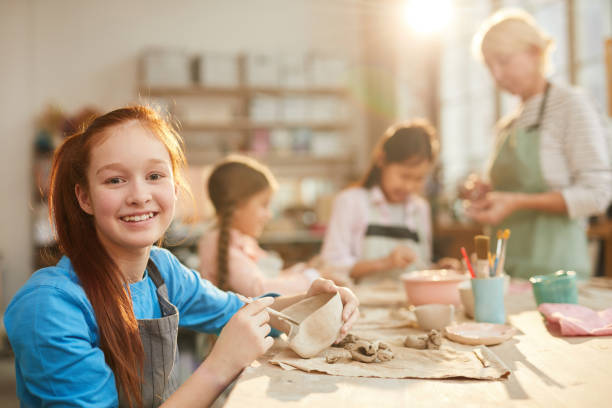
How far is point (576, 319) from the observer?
3.16 ft

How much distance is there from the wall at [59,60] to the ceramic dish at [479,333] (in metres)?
4.62

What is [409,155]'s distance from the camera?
1836mm

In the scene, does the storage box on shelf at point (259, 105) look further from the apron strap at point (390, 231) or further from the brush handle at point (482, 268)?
the brush handle at point (482, 268)

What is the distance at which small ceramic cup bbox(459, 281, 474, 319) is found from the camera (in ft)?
3.64

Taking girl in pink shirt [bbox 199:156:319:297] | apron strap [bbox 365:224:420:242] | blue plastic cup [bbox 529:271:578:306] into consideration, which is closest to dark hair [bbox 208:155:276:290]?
girl in pink shirt [bbox 199:156:319:297]

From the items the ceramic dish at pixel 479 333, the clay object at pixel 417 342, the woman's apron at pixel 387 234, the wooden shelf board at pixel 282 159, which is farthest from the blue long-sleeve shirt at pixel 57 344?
the wooden shelf board at pixel 282 159

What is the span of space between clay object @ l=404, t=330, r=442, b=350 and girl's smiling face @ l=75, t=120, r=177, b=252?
1.56 ft

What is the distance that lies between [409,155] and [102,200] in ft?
4.01

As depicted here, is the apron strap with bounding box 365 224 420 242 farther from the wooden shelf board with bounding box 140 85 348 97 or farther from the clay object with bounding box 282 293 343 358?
the wooden shelf board with bounding box 140 85 348 97

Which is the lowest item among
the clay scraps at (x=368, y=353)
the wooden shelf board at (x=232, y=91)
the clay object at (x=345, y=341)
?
the clay object at (x=345, y=341)

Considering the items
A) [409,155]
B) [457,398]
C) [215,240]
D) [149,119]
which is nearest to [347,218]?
[409,155]

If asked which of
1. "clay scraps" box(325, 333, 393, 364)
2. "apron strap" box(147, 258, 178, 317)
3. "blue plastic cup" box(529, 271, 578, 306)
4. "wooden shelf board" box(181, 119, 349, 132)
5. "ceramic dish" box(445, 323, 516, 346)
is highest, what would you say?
"wooden shelf board" box(181, 119, 349, 132)

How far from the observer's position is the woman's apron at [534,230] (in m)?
1.67

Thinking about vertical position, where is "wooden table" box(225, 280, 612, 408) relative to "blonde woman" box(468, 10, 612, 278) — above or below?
below
